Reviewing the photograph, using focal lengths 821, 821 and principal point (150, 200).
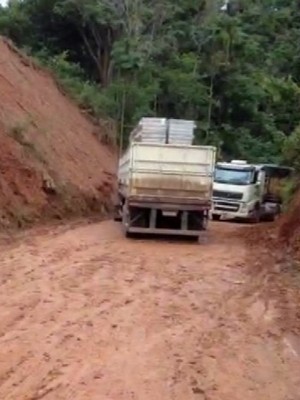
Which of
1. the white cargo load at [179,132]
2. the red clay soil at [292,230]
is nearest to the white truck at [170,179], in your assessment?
the white cargo load at [179,132]

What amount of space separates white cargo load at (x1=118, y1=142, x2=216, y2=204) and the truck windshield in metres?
11.8

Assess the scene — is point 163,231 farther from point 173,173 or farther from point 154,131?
point 154,131

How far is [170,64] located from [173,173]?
26328 mm

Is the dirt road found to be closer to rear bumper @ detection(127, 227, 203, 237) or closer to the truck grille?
rear bumper @ detection(127, 227, 203, 237)

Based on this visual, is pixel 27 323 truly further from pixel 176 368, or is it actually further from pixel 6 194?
pixel 6 194

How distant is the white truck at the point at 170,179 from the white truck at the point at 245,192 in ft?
36.3

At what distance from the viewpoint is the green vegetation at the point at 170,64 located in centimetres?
4356

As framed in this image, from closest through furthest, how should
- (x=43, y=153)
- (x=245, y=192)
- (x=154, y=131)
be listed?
(x=154, y=131)
(x=43, y=153)
(x=245, y=192)

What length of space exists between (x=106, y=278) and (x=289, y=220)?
9341 mm

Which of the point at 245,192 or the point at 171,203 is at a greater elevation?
the point at 171,203

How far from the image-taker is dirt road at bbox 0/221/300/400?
8.23 meters

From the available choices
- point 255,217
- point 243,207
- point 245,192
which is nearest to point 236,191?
point 245,192

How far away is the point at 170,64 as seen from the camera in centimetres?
4694

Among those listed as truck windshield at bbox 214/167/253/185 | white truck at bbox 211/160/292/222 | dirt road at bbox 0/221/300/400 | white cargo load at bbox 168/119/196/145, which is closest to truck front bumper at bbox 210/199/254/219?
white truck at bbox 211/160/292/222
